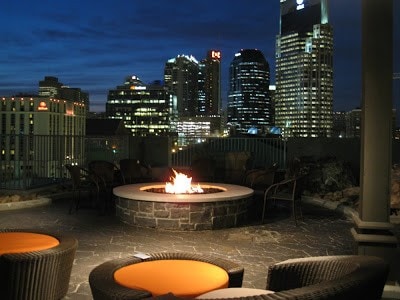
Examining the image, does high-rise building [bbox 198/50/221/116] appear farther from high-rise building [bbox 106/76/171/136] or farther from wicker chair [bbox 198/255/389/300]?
wicker chair [bbox 198/255/389/300]

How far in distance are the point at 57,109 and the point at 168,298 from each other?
105 meters

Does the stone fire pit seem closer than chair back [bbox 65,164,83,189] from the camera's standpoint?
Yes

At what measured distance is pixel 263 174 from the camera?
31.5 feet

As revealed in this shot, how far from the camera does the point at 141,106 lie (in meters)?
104

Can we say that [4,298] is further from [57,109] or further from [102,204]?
[57,109]

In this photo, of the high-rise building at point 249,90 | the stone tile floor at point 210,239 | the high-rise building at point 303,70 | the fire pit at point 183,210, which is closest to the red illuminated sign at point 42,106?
the high-rise building at point 249,90

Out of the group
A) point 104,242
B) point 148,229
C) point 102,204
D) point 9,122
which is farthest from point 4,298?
point 9,122

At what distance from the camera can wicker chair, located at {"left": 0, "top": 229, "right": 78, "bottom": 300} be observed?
3.59m

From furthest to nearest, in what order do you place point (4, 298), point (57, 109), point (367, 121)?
point (57, 109), point (367, 121), point (4, 298)

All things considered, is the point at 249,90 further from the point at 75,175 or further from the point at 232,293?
the point at 232,293

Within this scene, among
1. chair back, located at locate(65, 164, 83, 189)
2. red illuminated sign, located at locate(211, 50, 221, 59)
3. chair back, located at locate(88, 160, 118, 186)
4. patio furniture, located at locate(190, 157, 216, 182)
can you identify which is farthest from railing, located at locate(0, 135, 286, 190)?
red illuminated sign, located at locate(211, 50, 221, 59)

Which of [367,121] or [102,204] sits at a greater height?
[367,121]

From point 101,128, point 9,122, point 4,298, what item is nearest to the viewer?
point 4,298

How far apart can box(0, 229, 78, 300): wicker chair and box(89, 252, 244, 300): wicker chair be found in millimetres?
571
